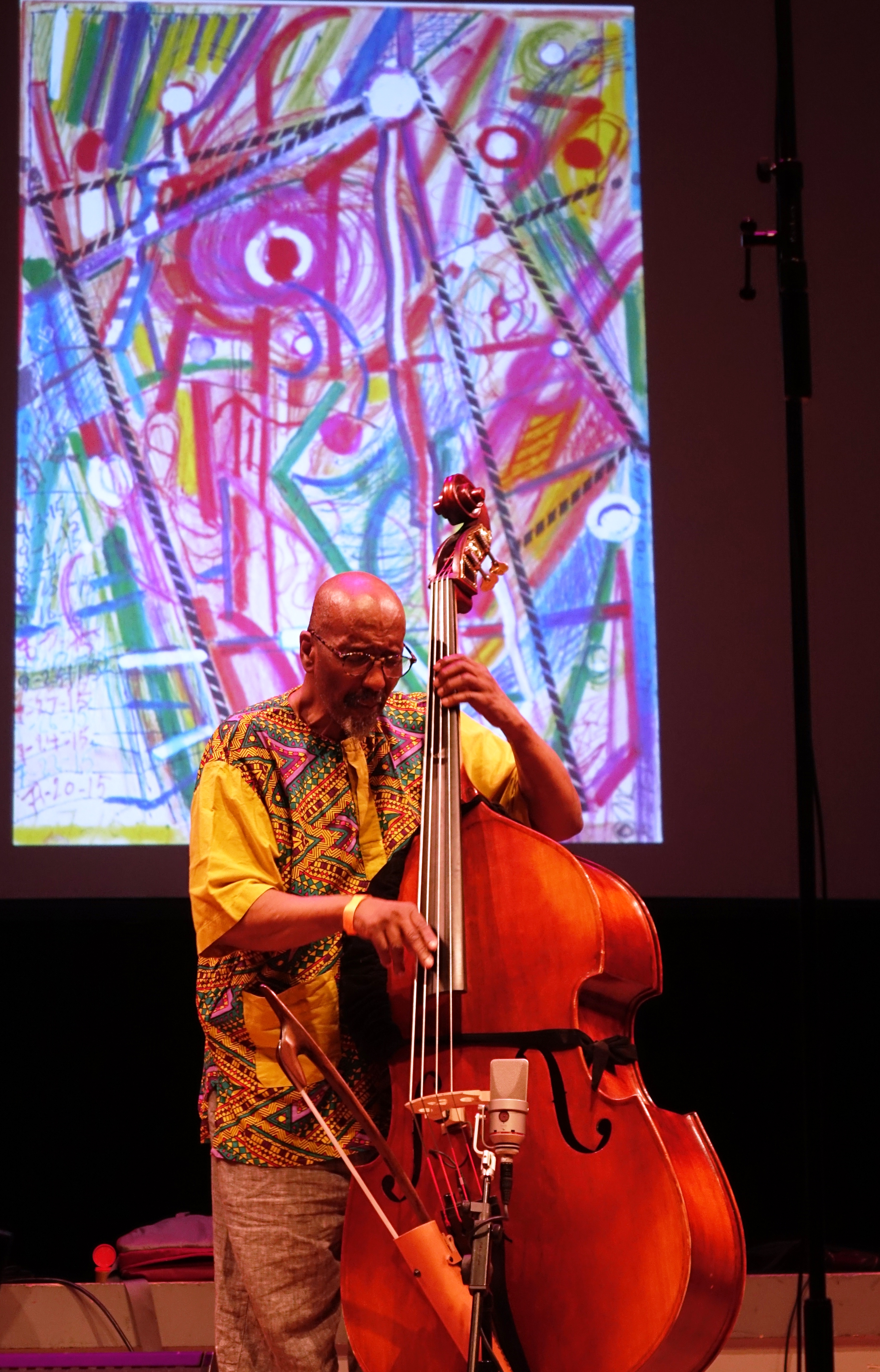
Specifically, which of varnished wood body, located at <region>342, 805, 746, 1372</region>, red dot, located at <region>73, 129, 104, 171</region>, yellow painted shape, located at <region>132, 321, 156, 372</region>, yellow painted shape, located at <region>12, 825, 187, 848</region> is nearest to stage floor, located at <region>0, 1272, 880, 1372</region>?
yellow painted shape, located at <region>12, 825, 187, 848</region>

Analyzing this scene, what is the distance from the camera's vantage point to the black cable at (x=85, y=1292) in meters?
3.21

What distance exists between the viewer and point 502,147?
11.7 feet

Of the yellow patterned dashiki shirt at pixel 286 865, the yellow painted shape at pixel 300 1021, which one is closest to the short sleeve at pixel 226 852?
the yellow patterned dashiki shirt at pixel 286 865

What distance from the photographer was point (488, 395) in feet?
11.6

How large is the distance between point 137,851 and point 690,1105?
1662mm

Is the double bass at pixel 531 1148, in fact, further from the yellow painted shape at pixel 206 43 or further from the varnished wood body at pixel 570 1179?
the yellow painted shape at pixel 206 43

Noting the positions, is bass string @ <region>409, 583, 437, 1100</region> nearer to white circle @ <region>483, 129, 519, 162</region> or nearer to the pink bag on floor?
the pink bag on floor

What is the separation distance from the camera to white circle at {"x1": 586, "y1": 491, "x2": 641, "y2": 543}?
3518 mm

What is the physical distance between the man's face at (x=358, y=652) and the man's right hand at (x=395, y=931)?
0.34m

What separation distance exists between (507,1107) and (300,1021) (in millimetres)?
519

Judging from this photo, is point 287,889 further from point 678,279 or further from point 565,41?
point 565,41

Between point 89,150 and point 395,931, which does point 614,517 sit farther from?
point 395,931

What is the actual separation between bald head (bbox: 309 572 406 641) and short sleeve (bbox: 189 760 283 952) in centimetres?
26

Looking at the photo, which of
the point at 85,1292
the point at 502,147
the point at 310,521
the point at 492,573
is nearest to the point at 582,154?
the point at 502,147
